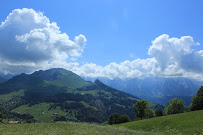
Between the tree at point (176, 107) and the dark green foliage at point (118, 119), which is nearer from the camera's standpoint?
the tree at point (176, 107)

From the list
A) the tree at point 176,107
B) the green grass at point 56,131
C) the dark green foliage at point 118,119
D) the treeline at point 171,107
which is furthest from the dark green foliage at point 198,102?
the green grass at point 56,131

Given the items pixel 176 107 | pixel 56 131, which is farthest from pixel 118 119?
pixel 56 131

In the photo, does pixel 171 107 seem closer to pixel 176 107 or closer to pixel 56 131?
pixel 176 107

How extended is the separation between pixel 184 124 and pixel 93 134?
32.5m

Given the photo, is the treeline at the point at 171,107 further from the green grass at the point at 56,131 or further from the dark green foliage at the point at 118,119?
the green grass at the point at 56,131

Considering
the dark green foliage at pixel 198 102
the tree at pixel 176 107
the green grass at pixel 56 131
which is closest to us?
the green grass at pixel 56 131

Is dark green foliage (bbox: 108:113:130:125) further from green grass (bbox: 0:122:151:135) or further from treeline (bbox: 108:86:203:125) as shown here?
green grass (bbox: 0:122:151:135)

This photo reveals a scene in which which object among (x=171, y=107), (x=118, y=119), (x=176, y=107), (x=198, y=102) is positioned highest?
(x=198, y=102)

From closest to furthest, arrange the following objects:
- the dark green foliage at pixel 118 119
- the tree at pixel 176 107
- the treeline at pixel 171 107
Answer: the treeline at pixel 171 107 < the tree at pixel 176 107 < the dark green foliage at pixel 118 119

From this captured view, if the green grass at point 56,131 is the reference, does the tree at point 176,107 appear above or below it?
above

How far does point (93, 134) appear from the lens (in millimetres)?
23438

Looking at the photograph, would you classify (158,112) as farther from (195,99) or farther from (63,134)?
(63,134)

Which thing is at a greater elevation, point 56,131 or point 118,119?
point 56,131

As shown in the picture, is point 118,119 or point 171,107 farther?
point 118,119
